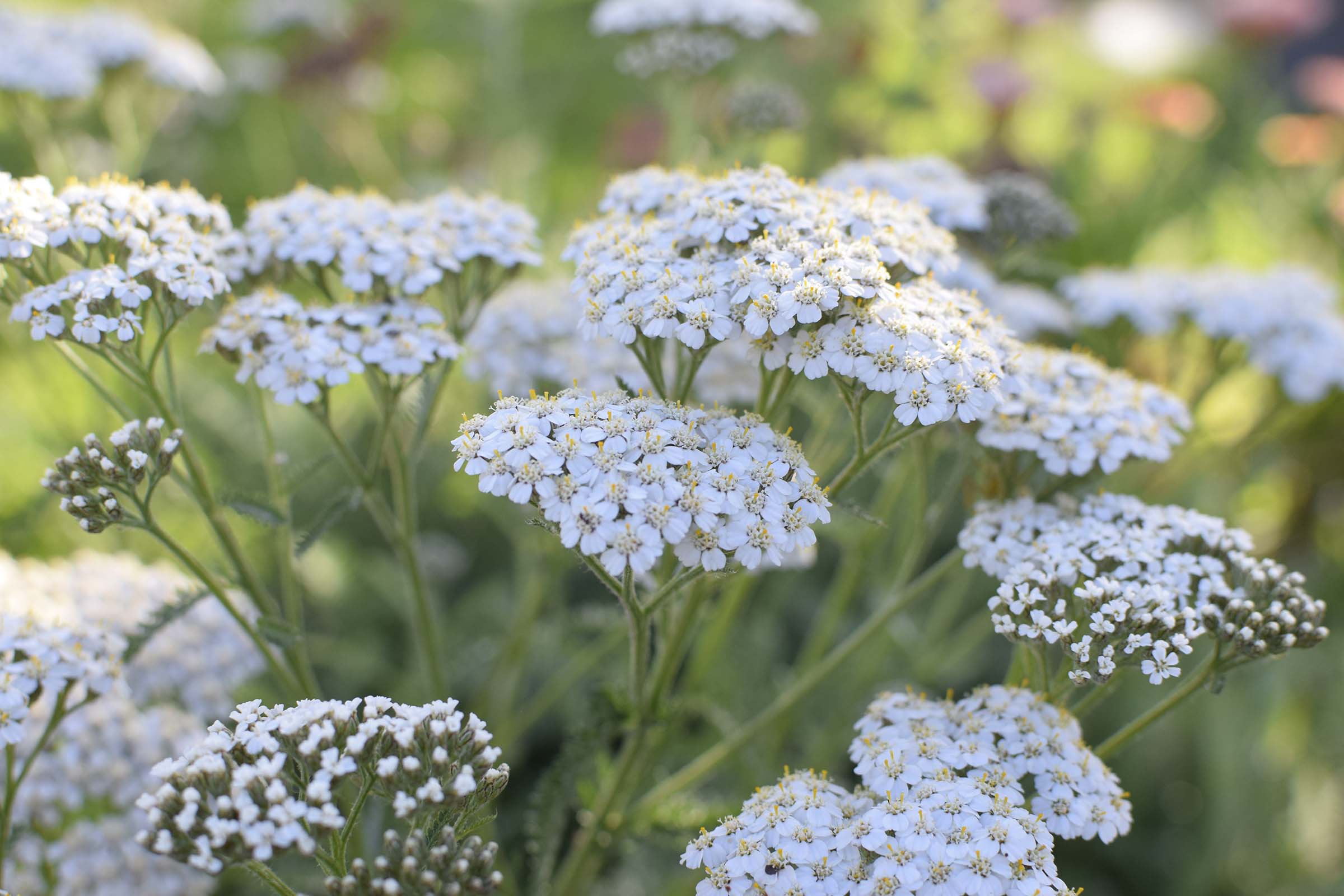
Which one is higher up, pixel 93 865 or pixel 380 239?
pixel 380 239

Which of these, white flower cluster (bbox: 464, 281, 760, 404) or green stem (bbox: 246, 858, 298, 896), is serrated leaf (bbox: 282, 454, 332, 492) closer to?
white flower cluster (bbox: 464, 281, 760, 404)

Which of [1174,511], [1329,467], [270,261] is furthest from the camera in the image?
[1329,467]

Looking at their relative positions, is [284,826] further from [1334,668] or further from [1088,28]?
[1088,28]

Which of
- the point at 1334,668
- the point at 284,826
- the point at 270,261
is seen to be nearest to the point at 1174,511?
the point at 284,826

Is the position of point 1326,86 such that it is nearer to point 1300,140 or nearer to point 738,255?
point 1300,140

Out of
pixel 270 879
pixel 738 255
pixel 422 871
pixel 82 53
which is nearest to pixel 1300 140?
pixel 738 255

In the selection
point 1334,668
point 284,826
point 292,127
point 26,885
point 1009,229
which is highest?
point 292,127
